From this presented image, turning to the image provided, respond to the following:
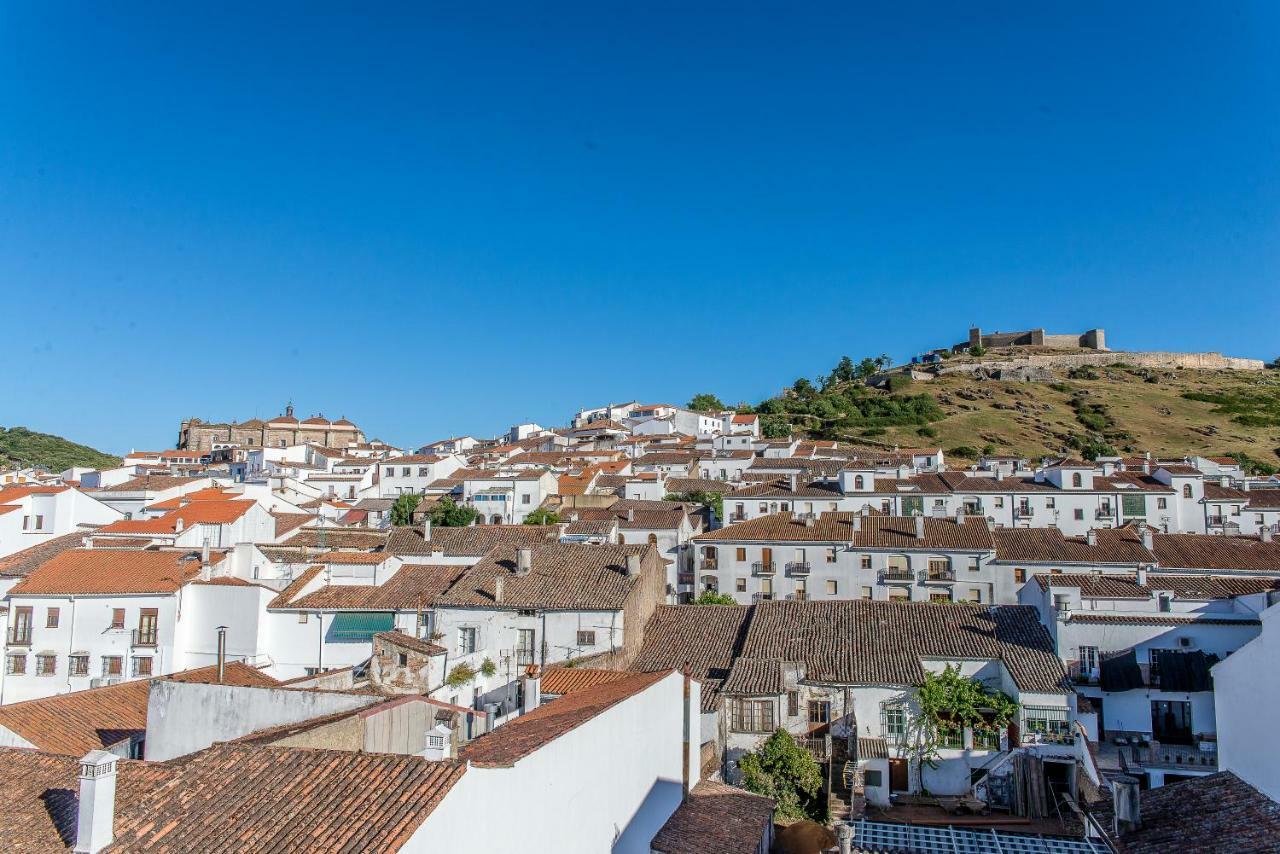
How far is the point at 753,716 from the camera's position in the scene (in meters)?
26.0

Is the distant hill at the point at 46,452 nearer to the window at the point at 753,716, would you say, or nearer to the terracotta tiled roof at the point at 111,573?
the terracotta tiled roof at the point at 111,573

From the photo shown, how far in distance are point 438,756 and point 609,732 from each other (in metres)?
3.62

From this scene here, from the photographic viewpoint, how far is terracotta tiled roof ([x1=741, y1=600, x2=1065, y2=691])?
26969mm

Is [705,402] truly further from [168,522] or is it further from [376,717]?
[376,717]

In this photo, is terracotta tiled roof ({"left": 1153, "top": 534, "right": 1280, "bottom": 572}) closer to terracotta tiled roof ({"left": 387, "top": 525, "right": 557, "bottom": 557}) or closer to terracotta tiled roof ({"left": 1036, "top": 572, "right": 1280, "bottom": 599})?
terracotta tiled roof ({"left": 1036, "top": 572, "right": 1280, "bottom": 599})

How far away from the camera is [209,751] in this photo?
11.7 metres

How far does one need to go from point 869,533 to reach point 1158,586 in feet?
48.1

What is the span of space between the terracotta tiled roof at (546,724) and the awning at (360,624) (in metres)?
13.4

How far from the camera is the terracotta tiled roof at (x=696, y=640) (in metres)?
29.8

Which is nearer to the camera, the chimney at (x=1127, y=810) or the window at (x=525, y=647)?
the chimney at (x=1127, y=810)

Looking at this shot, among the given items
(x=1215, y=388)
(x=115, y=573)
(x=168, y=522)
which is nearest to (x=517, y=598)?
(x=115, y=573)

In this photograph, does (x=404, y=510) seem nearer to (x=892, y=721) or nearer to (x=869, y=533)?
(x=869, y=533)

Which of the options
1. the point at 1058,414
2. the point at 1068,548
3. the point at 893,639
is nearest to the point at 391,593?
the point at 893,639

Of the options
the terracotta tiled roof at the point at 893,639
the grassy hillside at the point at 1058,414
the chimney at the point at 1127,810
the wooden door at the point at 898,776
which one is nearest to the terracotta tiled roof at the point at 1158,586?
the terracotta tiled roof at the point at 893,639
